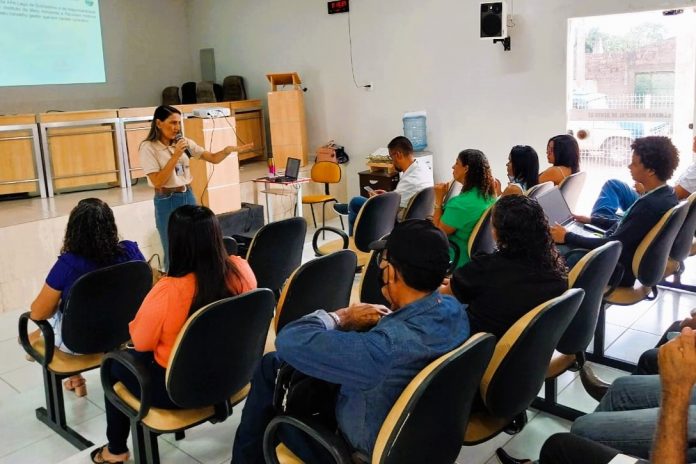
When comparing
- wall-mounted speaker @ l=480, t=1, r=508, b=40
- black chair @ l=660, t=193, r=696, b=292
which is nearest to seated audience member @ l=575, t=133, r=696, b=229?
black chair @ l=660, t=193, r=696, b=292

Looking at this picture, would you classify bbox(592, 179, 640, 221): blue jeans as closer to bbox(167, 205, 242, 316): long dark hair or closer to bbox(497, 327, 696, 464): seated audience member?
bbox(497, 327, 696, 464): seated audience member

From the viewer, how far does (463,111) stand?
651 cm

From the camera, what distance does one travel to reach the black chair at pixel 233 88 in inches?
332

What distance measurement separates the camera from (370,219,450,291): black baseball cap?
5.25 ft

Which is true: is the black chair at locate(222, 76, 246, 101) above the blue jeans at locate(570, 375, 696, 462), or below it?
above

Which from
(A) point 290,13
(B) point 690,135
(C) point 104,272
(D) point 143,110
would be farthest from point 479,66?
(C) point 104,272

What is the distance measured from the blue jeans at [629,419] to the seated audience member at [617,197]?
5.93 ft

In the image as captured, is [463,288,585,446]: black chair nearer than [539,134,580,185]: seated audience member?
Yes

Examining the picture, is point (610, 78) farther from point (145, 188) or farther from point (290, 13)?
point (145, 188)

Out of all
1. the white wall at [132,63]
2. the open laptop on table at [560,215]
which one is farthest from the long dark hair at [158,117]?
the white wall at [132,63]

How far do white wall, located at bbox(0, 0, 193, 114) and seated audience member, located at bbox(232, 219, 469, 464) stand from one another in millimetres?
7266

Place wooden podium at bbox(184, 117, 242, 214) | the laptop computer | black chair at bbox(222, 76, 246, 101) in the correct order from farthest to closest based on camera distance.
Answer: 1. black chair at bbox(222, 76, 246, 101)
2. the laptop computer
3. wooden podium at bbox(184, 117, 242, 214)

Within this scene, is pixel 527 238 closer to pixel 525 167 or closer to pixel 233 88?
pixel 525 167

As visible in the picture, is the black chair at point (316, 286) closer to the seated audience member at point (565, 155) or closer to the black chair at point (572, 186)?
the black chair at point (572, 186)
